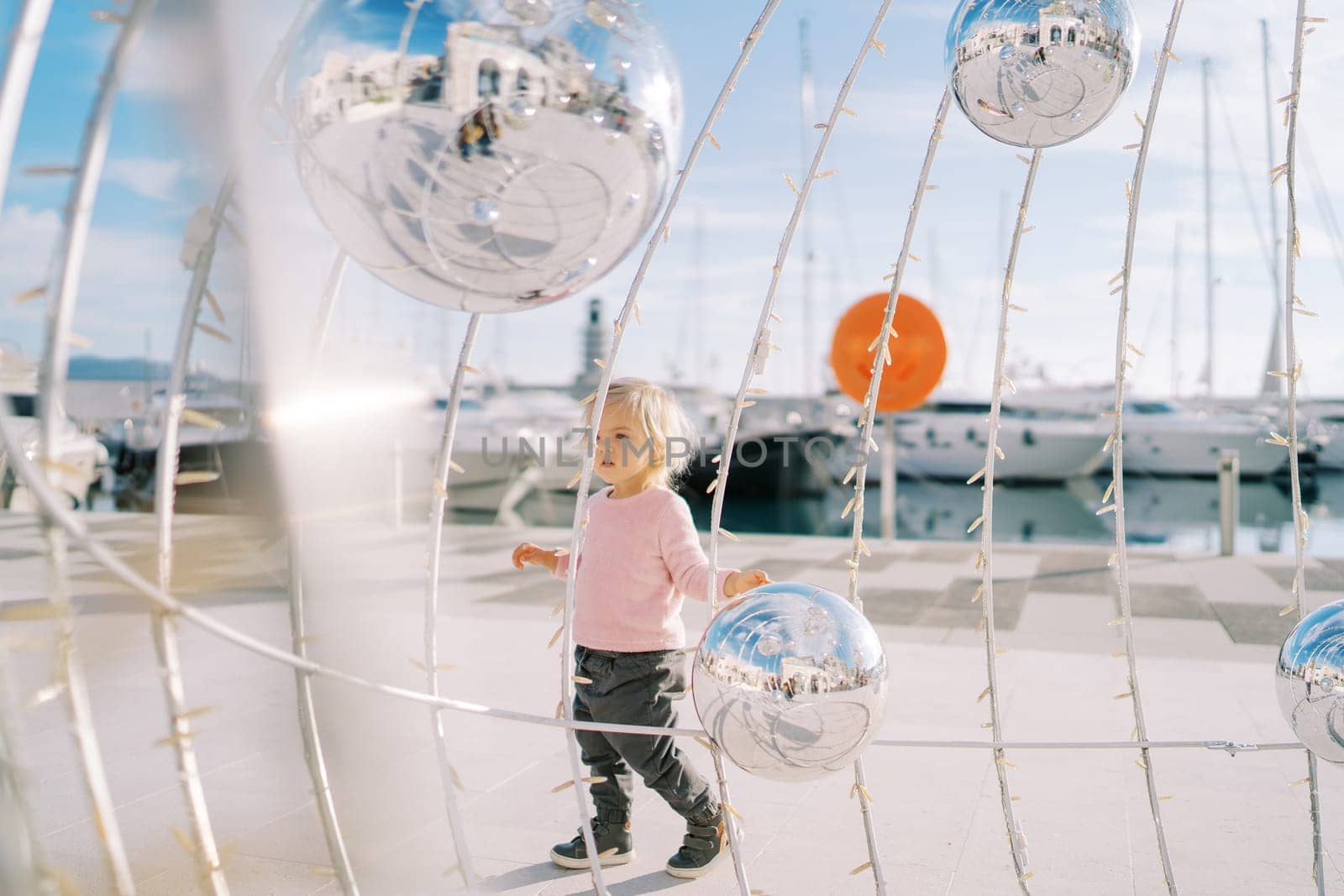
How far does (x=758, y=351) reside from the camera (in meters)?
2.09

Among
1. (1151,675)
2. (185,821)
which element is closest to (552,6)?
(185,821)

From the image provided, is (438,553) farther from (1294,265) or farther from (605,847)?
(1294,265)

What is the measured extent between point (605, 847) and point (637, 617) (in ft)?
2.19

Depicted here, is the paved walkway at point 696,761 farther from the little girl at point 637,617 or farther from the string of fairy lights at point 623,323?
the string of fairy lights at point 623,323

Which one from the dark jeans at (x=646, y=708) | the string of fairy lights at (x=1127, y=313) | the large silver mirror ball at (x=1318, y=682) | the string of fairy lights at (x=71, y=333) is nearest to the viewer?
the string of fairy lights at (x=71, y=333)

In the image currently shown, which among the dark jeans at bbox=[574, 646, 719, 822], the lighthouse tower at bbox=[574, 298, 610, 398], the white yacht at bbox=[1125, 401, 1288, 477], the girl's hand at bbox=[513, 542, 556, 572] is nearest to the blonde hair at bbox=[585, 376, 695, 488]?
the girl's hand at bbox=[513, 542, 556, 572]

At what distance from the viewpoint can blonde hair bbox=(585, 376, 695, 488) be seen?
8.89 feet

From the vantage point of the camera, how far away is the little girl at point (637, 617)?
2660 mm

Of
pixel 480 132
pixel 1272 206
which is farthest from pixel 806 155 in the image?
pixel 480 132

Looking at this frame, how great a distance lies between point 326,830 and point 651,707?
0.92m

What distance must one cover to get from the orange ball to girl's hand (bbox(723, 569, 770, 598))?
5348mm

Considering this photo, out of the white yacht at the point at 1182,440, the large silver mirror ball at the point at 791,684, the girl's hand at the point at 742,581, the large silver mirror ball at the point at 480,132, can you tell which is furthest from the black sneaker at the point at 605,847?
the white yacht at the point at 1182,440

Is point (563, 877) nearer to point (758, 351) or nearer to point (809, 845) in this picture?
point (809, 845)

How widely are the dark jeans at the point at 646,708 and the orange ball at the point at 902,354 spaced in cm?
518
